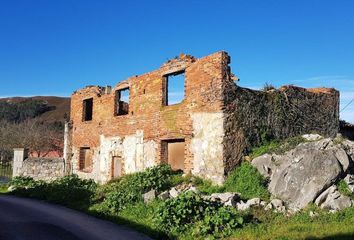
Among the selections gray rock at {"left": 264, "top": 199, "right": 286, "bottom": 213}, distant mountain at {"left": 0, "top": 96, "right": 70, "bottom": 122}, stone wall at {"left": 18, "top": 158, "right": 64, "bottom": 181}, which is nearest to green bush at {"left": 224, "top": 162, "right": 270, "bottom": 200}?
gray rock at {"left": 264, "top": 199, "right": 286, "bottom": 213}

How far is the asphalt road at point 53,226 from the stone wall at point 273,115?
4.69 m

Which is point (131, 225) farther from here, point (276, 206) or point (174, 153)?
point (174, 153)

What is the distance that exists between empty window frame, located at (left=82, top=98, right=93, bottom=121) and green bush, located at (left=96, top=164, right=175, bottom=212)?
761cm

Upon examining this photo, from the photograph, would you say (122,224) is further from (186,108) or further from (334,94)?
(334,94)

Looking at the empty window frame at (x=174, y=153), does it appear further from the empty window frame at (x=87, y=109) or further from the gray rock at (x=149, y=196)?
the empty window frame at (x=87, y=109)

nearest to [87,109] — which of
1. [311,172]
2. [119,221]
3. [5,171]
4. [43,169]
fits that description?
[43,169]

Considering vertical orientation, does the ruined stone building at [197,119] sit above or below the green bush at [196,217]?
above

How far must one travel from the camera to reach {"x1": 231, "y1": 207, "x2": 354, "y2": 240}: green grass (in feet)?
27.5

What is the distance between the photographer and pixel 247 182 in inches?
485

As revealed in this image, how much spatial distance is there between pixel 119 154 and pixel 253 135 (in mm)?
6960

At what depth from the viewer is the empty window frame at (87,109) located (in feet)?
72.5

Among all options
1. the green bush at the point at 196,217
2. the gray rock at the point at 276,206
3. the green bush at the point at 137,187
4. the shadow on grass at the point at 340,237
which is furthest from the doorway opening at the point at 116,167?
the shadow on grass at the point at 340,237

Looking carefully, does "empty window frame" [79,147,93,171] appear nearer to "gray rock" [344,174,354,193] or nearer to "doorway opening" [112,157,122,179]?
"doorway opening" [112,157,122,179]

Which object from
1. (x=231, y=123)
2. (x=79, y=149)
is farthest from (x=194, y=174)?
(x=79, y=149)
